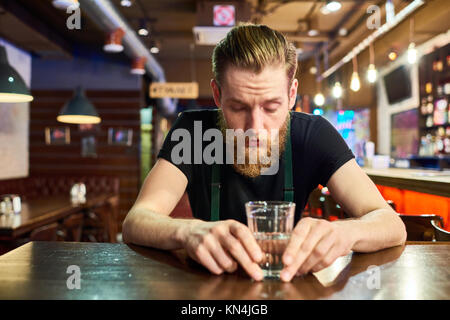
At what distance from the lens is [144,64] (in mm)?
7211

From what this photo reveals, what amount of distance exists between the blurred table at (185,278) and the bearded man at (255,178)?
0.12 feet

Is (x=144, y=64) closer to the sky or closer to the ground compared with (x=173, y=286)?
closer to the sky

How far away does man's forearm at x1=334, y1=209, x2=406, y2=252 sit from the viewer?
0.97m

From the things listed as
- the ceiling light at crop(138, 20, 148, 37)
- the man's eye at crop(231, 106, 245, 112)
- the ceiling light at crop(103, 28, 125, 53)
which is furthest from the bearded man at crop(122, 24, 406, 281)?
the ceiling light at crop(138, 20, 148, 37)

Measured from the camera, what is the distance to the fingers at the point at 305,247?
30.5 inches

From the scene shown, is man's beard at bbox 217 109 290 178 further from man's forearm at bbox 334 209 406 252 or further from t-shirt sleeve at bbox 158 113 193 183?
man's forearm at bbox 334 209 406 252

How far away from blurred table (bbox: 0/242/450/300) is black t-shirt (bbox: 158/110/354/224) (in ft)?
2.01

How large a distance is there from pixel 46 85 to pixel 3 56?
4.56 m

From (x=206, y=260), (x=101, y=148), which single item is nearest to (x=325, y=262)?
(x=206, y=260)

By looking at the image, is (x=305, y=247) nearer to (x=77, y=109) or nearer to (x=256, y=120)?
(x=256, y=120)

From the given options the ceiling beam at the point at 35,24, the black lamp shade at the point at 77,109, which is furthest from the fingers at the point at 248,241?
the black lamp shade at the point at 77,109

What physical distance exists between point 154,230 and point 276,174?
0.69 metres
